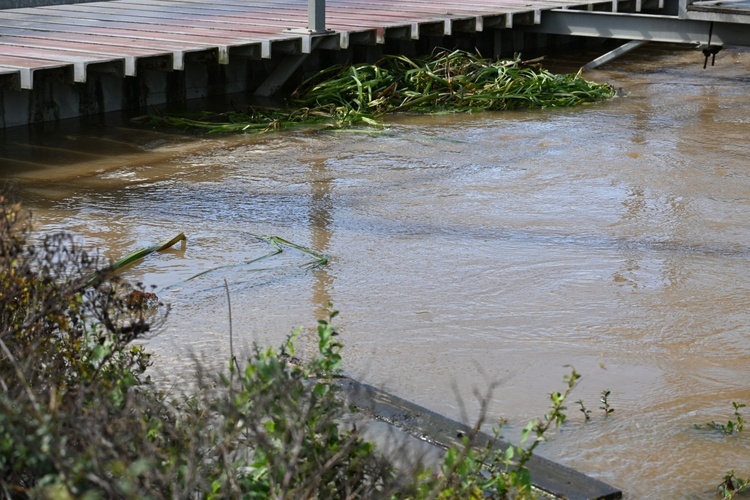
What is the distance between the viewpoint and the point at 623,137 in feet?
30.8

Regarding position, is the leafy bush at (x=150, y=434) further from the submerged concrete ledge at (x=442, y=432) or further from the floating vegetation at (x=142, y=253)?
the floating vegetation at (x=142, y=253)

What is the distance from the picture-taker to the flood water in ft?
14.3

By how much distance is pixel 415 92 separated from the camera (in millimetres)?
10805

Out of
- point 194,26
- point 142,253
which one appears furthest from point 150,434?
point 194,26

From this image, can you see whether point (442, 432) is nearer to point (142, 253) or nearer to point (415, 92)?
point (142, 253)

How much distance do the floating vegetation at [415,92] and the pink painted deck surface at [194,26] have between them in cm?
41

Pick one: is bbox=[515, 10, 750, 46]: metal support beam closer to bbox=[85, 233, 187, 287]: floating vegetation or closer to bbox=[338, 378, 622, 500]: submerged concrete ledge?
bbox=[85, 233, 187, 287]: floating vegetation

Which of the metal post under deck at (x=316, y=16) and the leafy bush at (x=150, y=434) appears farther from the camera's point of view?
the metal post under deck at (x=316, y=16)

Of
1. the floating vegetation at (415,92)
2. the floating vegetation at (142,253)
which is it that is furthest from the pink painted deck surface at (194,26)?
the floating vegetation at (142,253)

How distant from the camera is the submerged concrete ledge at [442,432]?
137 inches

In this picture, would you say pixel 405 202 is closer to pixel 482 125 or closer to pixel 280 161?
pixel 280 161

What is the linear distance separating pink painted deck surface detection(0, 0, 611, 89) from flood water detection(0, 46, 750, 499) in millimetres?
687

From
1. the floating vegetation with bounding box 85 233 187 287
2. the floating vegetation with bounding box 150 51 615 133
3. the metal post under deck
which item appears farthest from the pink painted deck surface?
the floating vegetation with bounding box 85 233 187 287

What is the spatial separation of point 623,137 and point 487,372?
530 cm
